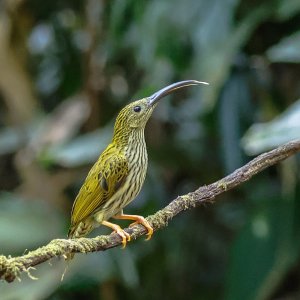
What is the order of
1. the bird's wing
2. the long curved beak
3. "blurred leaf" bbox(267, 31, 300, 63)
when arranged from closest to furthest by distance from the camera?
the long curved beak < the bird's wing < "blurred leaf" bbox(267, 31, 300, 63)

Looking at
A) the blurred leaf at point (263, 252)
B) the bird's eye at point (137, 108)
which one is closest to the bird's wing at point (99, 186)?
the bird's eye at point (137, 108)

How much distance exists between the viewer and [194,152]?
4.81 metres

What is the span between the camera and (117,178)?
2129 millimetres

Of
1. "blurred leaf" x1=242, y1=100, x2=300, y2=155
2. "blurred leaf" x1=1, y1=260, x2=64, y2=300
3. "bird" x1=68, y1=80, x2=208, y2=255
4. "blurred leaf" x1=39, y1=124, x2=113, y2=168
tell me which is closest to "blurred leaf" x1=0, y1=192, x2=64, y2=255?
"blurred leaf" x1=1, y1=260, x2=64, y2=300

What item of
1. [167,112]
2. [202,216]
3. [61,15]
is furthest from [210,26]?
[61,15]

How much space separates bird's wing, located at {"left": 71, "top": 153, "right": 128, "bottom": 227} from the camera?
2098 mm

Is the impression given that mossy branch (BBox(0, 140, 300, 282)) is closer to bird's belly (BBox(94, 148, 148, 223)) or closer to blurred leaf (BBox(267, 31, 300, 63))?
bird's belly (BBox(94, 148, 148, 223))

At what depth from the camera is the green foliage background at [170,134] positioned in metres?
4.09

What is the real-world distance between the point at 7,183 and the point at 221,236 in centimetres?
169

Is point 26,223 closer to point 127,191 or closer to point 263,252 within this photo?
point 263,252

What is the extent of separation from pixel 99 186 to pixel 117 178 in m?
0.05

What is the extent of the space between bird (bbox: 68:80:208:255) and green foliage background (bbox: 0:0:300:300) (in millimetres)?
1198

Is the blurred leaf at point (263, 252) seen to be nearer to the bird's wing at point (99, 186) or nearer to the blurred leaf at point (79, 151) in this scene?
the blurred leaf at point (79, 151)

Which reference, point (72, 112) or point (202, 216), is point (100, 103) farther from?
point (202, 216)
